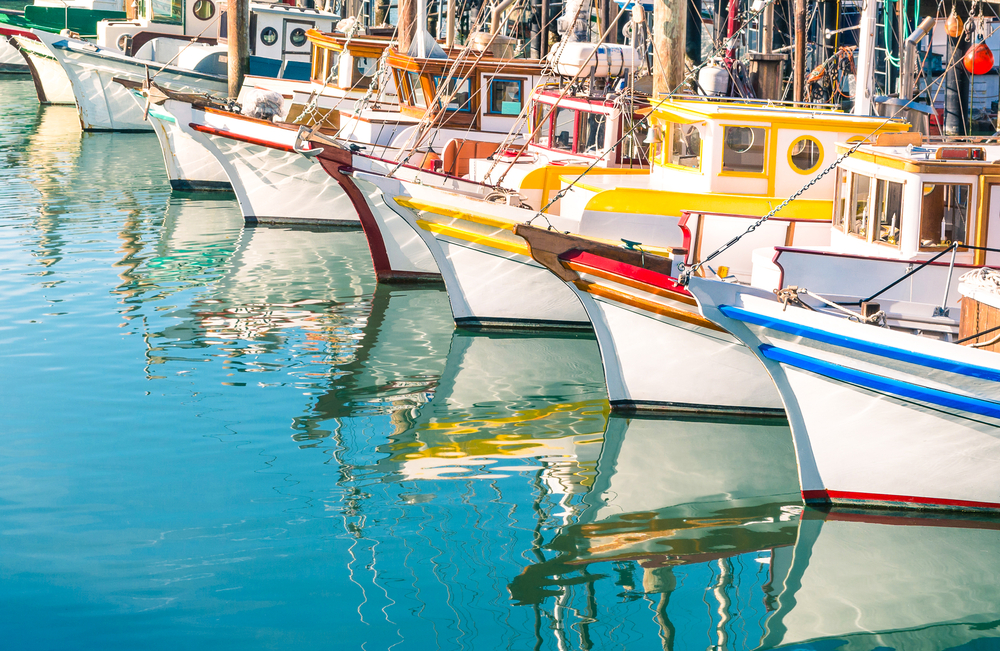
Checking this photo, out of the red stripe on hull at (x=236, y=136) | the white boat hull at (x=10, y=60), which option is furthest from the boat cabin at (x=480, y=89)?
the white boat hull at (x=10, y=60)

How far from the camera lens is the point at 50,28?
39375 mm

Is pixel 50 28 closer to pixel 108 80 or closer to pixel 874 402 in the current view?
pixel 108 80

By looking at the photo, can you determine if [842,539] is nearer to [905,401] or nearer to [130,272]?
[905,401]

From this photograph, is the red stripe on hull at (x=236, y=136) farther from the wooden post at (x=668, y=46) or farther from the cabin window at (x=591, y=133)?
the wooden post at (x=668, y=46)

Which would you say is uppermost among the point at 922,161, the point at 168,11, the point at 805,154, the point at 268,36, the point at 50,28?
the point at 50,28

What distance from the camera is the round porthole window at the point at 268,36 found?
2942 centimetres

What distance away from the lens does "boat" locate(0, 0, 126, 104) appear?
31.8m

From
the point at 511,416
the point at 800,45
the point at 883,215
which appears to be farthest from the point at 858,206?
the point at 800,45

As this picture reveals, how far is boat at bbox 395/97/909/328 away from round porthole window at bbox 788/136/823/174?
1cm

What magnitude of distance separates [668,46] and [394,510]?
879 centimetres

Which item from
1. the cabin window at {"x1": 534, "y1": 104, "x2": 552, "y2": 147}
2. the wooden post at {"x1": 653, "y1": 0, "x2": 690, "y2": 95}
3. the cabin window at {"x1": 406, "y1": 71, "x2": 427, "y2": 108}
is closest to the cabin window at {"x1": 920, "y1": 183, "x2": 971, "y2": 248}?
the wooden post at {"x1": 653, "y1": 0, "x2": 690, "y2": 95}

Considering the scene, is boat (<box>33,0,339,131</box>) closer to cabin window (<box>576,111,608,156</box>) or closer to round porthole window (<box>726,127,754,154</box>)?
cabin window (<box>576,111,608,156</box>)

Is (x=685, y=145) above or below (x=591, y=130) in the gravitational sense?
below

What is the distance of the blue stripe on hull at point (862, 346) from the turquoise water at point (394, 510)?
1.22 m
